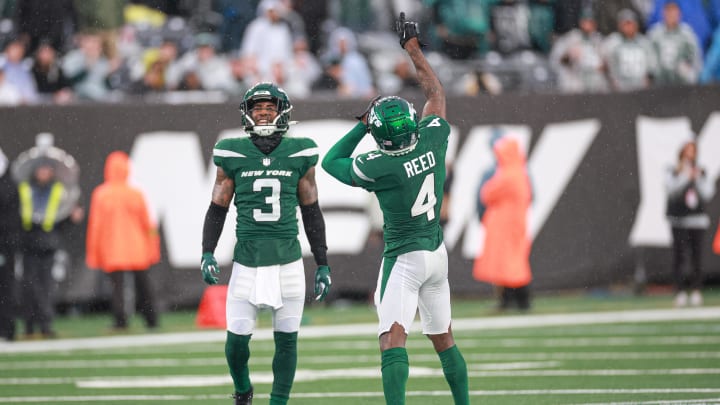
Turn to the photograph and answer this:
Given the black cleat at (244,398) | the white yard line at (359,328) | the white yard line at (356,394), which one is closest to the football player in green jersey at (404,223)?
the black cleat at (244,398)

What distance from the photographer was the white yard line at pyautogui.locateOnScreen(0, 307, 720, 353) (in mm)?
13430

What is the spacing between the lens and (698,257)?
15719 mm

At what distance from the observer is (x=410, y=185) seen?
7.67 metres

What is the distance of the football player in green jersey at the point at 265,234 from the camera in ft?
26.8

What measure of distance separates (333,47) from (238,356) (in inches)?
416

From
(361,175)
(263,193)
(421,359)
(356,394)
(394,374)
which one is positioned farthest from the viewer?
(421,359)

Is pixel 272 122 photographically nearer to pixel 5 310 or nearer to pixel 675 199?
pixel 5 310

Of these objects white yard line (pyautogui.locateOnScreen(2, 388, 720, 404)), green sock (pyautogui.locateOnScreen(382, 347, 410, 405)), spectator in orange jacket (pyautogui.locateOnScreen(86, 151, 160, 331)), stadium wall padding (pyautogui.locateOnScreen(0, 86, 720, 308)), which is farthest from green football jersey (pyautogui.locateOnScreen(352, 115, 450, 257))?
stadium wall padding (pyautogui.locateOnScreen(0, 86, 720, 308))

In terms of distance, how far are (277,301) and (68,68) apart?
9.32 meters

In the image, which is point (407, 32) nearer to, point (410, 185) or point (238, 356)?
point (410, 185)

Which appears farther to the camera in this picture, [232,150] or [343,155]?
[232,150]

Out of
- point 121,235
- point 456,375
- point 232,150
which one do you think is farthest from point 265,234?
point 121,235

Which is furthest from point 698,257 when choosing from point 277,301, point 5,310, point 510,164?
point 277,301

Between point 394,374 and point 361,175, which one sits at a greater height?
point 361,175
